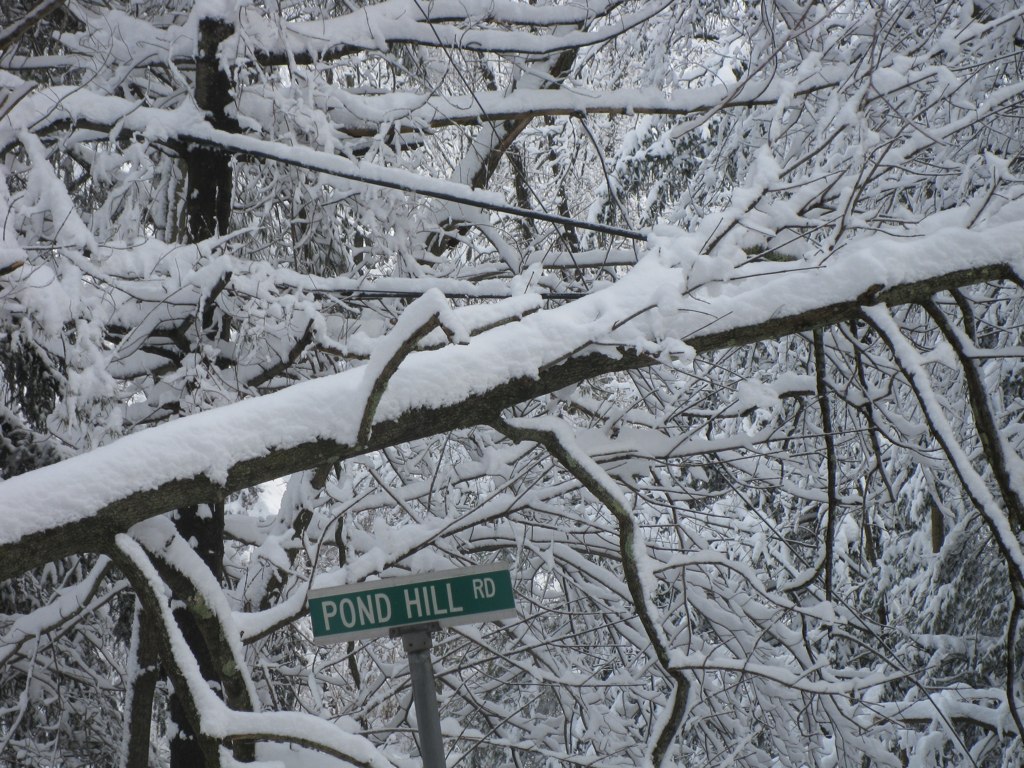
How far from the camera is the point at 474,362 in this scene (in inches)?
79.9

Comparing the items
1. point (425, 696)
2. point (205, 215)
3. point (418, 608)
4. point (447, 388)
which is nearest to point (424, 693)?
point (425, 696)

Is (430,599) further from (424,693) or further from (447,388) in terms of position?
(447,388)

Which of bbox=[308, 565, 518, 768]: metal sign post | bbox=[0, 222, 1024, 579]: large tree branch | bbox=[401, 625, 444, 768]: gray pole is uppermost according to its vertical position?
bbox=[0, 222, 1024, 579]: large tree branch

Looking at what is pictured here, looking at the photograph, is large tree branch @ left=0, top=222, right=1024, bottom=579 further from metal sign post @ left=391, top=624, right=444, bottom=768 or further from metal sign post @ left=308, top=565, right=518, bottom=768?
metal sign post @ left=391, top=624, right=444, bottom=768

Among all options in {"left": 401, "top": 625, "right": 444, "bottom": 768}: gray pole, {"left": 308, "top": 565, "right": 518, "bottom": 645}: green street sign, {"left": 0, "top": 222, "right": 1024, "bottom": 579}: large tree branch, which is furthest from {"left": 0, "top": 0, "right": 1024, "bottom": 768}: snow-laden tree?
{"left": 308, "top": 565, "right": 518, "bottom": 645}: green street sign

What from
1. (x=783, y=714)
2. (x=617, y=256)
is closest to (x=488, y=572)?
(x=617, y=256)

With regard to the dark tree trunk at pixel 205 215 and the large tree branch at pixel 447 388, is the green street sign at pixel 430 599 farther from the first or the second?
the dark tree trunk at pixel 205 215

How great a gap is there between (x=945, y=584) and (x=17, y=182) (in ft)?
14.3

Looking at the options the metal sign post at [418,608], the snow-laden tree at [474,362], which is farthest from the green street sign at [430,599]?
the snow-laden tree at [474,362]

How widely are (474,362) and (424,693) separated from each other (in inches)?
28.1

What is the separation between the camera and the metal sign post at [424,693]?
198 centimetres

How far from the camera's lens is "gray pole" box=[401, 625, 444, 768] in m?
1.98

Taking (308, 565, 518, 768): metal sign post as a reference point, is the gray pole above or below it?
below

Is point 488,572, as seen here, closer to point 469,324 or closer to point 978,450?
point 469,324
